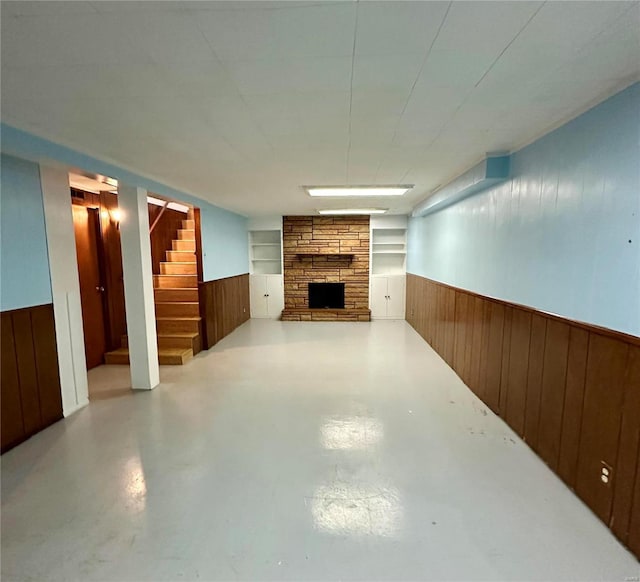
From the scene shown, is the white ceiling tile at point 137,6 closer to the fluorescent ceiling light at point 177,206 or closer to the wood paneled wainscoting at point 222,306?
the fluorescent ceiling light at point 177,206

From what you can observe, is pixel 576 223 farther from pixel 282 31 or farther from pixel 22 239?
pixel 22 239

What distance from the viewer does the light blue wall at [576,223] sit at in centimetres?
162

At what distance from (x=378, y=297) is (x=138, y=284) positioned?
5096mm

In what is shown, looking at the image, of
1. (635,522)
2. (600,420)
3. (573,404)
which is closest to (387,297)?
(573,404)

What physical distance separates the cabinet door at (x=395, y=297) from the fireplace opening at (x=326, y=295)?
1.08 metres

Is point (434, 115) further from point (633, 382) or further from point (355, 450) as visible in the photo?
point (355, 450)

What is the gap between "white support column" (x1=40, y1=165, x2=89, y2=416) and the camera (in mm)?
2826

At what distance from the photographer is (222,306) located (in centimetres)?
587

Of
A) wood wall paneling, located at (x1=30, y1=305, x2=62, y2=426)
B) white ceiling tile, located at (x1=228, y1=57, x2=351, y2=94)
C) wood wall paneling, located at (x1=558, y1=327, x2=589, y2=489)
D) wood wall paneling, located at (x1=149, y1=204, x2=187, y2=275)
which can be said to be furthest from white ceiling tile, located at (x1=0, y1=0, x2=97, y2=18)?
wood wall paneling, located at (x1=149, y1=204, x2=187, y2=275)

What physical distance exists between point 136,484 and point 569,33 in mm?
3190

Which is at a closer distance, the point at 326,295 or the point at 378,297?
the point at 378,297

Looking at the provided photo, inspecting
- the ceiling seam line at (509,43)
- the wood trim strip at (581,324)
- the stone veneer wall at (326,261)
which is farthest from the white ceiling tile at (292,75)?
the stone veneer wall at (326,261)

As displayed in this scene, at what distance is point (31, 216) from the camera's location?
2656 millimetres

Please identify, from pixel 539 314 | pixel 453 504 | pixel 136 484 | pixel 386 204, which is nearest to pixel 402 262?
pixel 386 204
